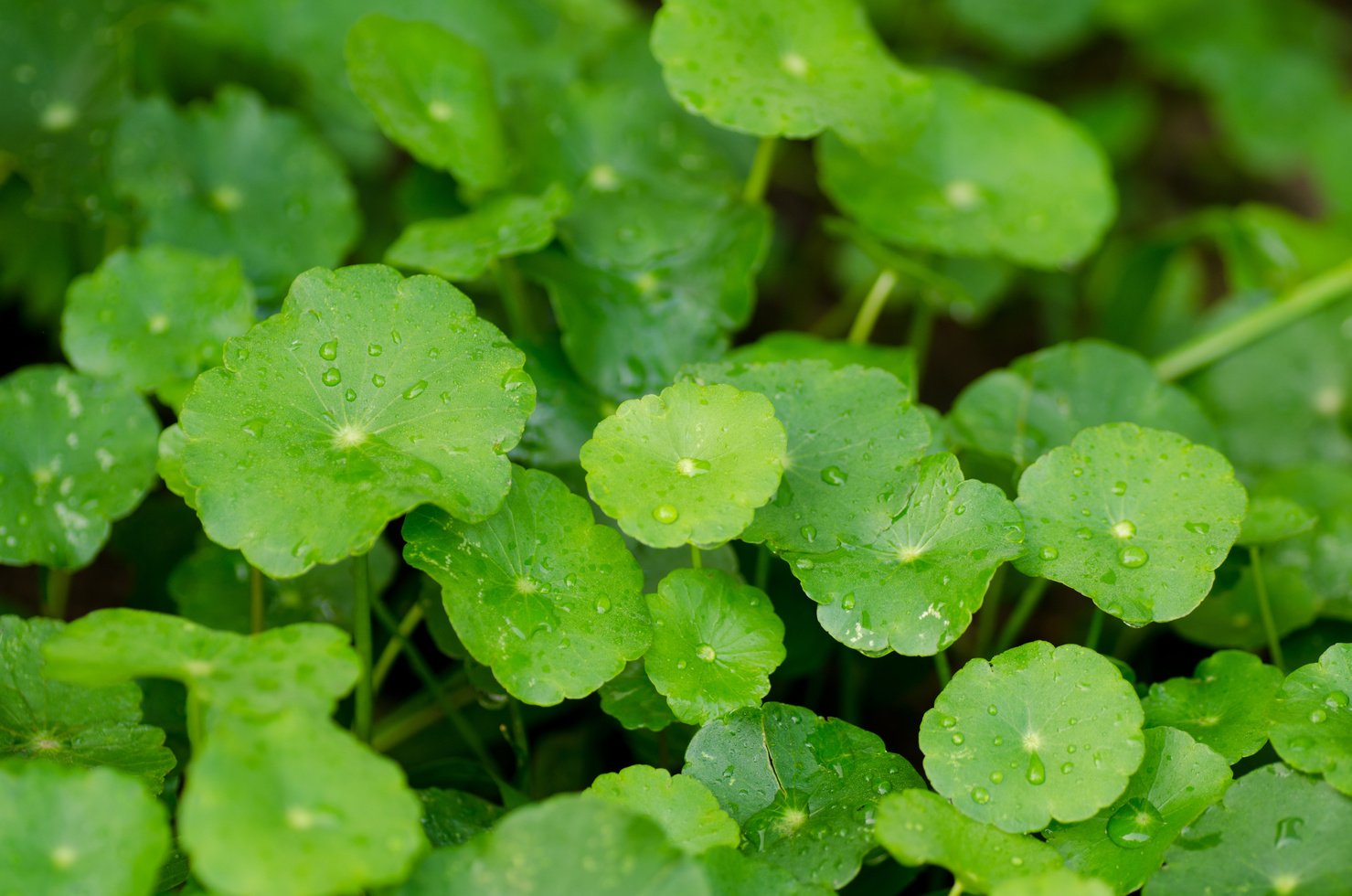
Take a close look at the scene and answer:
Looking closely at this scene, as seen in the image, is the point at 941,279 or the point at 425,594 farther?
the point at 941,279

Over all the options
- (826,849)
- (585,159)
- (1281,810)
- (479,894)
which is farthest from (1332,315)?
(479,894)

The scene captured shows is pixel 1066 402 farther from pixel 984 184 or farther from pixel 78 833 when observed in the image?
pixel 78 833

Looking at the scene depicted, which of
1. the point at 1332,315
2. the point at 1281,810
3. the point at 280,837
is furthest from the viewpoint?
the point at 1332,315

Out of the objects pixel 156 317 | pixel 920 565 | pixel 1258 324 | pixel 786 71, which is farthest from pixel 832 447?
pixel 1258 324

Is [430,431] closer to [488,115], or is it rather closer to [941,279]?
[488,115]

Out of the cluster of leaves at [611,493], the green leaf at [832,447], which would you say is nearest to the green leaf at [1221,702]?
the cluster of leaves at [611,493]

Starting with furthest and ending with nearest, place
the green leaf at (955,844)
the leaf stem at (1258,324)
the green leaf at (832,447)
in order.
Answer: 1. the leaf stem at (1258,324)
2. the green leaf at (832,447)
3. the green leaf at (955,844)

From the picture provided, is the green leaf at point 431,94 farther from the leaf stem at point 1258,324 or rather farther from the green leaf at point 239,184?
the leaf stem at point 1258,324
